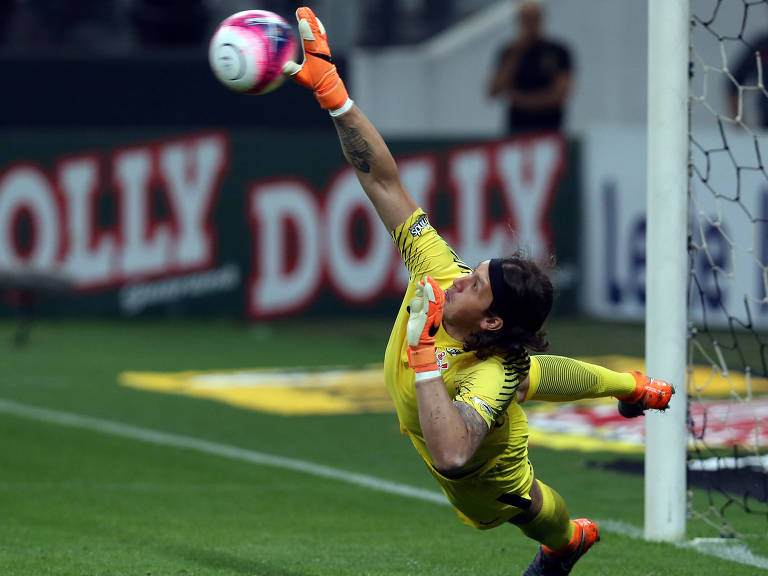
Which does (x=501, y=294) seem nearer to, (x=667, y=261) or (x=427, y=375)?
(x=427, y=375)

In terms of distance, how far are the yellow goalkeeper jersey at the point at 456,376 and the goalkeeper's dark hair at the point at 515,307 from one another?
66 millimetres

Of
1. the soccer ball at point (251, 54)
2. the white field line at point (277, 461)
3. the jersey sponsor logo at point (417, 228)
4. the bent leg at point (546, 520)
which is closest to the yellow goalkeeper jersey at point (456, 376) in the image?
the jersey sponsor logo at point (417, 228)

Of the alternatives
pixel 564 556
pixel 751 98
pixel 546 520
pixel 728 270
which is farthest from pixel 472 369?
pixel 751 98

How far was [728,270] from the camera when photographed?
14977 mm

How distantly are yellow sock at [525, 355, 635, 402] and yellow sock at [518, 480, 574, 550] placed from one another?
36 cm

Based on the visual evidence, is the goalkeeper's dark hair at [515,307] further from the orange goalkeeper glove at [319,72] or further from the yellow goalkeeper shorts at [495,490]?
the orange goalkeeper glove at [319,72]

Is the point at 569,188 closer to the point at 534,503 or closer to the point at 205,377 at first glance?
the point at 205,377

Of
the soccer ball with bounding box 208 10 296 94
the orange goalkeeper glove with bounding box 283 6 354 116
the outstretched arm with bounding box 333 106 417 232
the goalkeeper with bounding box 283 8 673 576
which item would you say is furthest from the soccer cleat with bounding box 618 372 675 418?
the soccer ball with bounding box 208 10 296 94

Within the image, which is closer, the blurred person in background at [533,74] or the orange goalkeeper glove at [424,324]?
the orange goalkeeper glove at [424,324]

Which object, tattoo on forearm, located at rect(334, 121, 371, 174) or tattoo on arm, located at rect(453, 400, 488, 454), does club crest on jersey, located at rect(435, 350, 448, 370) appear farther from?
tattoo on forearm, located at rect(334, 121, 371, 174)

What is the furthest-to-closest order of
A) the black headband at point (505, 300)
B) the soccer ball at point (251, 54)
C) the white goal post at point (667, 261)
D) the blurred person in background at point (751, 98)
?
the blurred person in background at point (751, 98) < the white goal post at point (667, 261) < the soccer ball at point (251, 54) < the black headband at point (505, 300)

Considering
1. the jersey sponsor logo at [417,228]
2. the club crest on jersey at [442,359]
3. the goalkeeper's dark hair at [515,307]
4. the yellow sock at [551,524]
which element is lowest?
the yellow sock at [551,524]

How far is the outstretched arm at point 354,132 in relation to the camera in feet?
17.6

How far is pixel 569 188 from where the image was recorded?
58.0 ft
